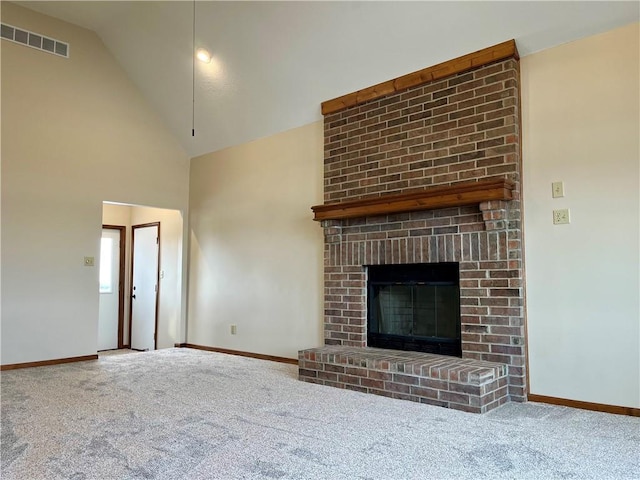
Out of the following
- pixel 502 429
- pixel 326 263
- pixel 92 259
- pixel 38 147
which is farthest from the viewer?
pixel 92 259

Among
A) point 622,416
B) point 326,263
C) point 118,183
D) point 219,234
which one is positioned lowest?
point 622,416

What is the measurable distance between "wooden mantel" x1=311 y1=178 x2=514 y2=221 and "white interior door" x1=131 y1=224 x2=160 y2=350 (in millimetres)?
3293

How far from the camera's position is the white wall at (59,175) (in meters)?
4.55

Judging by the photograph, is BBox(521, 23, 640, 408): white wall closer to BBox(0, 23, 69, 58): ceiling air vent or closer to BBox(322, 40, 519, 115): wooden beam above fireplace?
BBox(322, 40, 519, 115): wooden beam above fireplace

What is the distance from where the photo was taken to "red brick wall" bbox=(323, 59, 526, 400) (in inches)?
130

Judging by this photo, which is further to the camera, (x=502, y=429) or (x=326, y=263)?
(x=326, y=263)

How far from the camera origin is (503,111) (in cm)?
337

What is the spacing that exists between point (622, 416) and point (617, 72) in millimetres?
2178

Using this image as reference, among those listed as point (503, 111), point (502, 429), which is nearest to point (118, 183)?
point (503, 111)

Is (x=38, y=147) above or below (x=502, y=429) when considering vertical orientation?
above

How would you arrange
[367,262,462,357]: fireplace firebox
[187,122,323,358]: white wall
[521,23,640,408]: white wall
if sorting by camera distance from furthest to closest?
1. [187,122,323,358]: white wall
2. [367,262,462,357]: fireplace firebox
3. [521,23,640,408]: white wall

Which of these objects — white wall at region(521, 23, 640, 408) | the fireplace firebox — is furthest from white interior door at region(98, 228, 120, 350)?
white wall at region(521, 23, 640, 408)

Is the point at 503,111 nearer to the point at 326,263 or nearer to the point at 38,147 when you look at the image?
the point at 326,263

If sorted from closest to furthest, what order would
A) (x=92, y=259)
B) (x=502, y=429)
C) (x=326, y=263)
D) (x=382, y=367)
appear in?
(x=502, y=429), (x=382, y=367), (x=326, y=263), (x=92, y=259)
